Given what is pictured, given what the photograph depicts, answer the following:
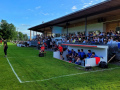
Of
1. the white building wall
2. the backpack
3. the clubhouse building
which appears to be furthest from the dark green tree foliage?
the backpack

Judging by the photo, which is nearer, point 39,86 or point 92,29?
point 39,86

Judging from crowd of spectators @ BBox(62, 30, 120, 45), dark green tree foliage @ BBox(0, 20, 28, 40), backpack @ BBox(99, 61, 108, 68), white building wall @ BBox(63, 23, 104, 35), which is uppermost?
dark green tree foliage @ BBox(0, 20, 28, 40)

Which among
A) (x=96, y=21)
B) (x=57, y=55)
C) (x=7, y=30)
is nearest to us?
(x=57, y=55)

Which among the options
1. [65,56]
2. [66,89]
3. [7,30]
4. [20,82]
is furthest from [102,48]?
[7,30]

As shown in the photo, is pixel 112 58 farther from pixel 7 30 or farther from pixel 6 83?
pixel 7 30

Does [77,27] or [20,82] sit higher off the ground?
[77,27]

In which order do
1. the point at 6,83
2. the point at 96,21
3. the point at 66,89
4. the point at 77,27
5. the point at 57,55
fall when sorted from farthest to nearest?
the point at 77,27
the point at 96,21
the point at 57,55
the point at 6,83
the point at 66,89

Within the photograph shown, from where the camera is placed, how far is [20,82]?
5.04 meters

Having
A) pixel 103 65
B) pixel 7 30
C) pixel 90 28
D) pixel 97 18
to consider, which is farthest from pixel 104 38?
pixel 7 30

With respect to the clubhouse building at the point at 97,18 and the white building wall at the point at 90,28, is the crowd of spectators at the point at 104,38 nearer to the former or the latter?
the clubhouse building at the point at 97,18

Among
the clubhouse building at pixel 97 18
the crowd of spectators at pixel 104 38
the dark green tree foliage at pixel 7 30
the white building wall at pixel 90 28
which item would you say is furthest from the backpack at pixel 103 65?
the dark green tree foliage at pixel 7 30

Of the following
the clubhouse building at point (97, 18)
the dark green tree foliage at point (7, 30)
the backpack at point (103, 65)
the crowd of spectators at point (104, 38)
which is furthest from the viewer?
the dark green tree foliage at point (7, 30)

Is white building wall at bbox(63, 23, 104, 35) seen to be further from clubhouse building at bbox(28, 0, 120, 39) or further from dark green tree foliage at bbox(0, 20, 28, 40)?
dark green tree foliage at bbox(0, 20, 28, 40)

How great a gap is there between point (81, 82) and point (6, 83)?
3.24m
